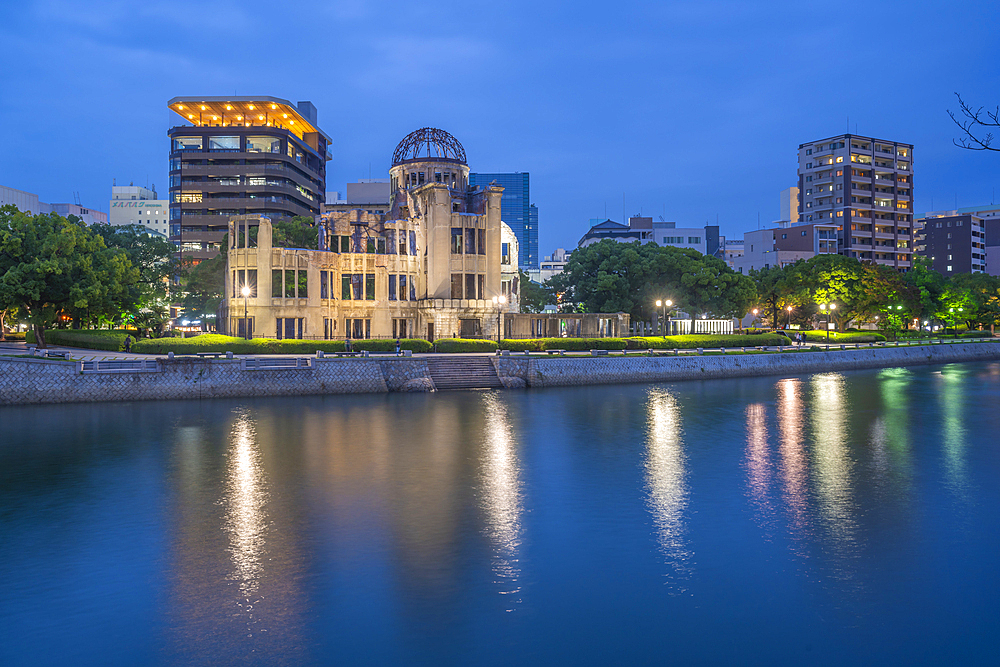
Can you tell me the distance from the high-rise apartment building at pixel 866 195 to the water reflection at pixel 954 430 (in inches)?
3495

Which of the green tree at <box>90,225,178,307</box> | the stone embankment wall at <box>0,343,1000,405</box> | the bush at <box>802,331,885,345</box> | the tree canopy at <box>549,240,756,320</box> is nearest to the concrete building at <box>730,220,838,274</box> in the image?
the bush at <box>802,331,885,345</box>

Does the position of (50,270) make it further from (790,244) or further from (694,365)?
(790,244)

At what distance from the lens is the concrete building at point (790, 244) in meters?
139

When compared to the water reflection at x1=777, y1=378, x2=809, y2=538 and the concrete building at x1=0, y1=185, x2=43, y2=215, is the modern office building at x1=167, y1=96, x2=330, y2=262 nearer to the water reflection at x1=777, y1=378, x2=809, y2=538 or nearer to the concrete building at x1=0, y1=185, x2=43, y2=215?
the concrete building at x1=0, y1=185, x2=43, y2=215

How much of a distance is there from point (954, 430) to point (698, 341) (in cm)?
3413

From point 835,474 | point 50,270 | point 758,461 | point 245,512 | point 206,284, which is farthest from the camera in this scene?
point 206,284

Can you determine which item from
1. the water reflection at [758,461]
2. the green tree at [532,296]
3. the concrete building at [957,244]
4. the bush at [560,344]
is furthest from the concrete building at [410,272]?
the concrete building at [957,244]

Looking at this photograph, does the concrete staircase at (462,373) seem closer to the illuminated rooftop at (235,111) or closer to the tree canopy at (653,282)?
the tree canopy at (653,282)

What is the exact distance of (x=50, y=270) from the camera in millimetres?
48656

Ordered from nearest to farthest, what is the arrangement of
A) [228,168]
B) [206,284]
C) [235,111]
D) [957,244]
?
[206,284] → [228,168] → [235,111] → [957,244]

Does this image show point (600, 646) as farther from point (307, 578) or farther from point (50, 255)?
point (50, 255)

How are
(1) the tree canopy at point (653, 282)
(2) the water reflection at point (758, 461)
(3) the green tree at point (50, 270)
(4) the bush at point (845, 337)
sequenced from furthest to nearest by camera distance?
(4) the bush at point (845, 337)
(1) the tree canopy at point (653, 282)
(3) the green tree at point (50, 270)
(2) the water reflection at point (758, 461)

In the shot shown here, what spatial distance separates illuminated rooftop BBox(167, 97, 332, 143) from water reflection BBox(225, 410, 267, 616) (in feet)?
366

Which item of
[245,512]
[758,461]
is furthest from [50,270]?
[758,461]
